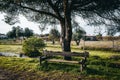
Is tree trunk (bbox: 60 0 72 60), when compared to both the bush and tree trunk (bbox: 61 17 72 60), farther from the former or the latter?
the bush

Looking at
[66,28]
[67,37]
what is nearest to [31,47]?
[67,37]

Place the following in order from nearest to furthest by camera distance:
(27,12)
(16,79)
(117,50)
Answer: (16,79)
(27,12)
(117,50)

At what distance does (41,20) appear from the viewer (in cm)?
2134

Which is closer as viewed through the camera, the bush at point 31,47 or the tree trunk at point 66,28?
the tree trunk at point 66,28

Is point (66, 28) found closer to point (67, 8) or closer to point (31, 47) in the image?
point (67, 8)

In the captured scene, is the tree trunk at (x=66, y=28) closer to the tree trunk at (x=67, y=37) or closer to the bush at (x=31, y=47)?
the tree trunk at (x=67, y=37)

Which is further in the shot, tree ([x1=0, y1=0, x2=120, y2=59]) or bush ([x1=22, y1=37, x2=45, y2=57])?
bush ([x1=22, y1=37, x2=45, y2=57])

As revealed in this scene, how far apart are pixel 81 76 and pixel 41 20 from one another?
1034 centimetres

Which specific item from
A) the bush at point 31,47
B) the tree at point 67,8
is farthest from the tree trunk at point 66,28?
the bush at point 31,47

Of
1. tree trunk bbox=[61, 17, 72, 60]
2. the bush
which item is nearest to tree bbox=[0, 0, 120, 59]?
tree trunk bbox=[61, 17, 72, 60]

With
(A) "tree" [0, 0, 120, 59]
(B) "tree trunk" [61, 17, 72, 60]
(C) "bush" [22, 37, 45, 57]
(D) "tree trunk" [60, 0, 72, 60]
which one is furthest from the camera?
(C) "bush" [22, 37, 45, 57]

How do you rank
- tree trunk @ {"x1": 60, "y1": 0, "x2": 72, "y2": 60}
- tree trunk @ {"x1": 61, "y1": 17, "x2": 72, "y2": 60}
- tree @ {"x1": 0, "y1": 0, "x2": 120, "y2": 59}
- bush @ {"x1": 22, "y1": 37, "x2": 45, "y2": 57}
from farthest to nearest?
bush @ {"x1": 22, "y1": 37, "x2": 45, "y2": 57}
tree trunk @ {"x1": 61, "y1": 17, "x2": 72, "y2": 60}
tree trunk @ {"x1": 60, "y1": 0, "x2": 72, "y2": 60}
tree @ {"x1": 0, "y1": 0, "x2": 120, "y2": 59}

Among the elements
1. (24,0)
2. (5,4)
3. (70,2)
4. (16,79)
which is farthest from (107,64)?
(5,4)

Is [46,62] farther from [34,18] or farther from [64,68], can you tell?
[34,18]
